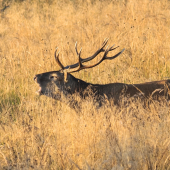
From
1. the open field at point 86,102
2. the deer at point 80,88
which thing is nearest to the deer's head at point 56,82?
the deer at point 80,88

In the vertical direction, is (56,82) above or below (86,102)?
above

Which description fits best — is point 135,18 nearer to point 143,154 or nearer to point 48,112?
point 48,112

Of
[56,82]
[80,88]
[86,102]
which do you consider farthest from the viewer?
[80,88]

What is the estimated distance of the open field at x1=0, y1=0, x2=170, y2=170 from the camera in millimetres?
3830

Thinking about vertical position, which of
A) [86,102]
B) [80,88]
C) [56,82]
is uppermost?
[56,82]

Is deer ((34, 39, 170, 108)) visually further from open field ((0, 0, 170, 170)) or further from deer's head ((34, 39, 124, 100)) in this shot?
open field ((0, 0, 170, 170))

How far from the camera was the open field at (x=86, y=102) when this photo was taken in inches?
151

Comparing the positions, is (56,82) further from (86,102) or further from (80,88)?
(86,102)

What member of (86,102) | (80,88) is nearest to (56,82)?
(80,88)

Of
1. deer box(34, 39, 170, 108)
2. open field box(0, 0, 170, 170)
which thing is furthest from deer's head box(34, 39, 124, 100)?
open field box(0, 0, 170, 170)

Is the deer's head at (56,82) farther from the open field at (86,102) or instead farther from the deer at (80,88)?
the open field at (86,102)

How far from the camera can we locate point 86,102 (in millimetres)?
5449

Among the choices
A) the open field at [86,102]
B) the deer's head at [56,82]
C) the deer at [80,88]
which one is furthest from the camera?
the deer's head at [56,82]

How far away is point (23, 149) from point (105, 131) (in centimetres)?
96
